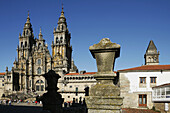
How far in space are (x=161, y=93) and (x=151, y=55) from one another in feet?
132

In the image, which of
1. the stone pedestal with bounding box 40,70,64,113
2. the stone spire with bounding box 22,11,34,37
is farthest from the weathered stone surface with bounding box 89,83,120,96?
the stone spire with bounding box 22,11,34,37

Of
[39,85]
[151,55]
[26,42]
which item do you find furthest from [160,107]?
[26,42]

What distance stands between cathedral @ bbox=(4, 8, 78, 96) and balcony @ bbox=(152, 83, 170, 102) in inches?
1441

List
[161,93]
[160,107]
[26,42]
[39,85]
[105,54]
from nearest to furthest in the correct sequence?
[105,54] < [161,93] < [160,107] < [39,85] < [26,42]

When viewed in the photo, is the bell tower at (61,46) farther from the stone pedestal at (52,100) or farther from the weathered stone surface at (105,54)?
the weathered stone surface at (105,54)

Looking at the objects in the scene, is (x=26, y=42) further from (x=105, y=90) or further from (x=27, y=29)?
(x=105, y=90)

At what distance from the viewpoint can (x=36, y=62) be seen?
61.9 metres

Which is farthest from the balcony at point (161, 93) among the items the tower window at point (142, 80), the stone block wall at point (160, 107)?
the tower window at point (142, 80)

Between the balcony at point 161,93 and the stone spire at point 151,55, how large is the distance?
37.6m

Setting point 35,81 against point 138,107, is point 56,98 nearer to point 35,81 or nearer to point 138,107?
point 138,107

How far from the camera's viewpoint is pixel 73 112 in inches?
402

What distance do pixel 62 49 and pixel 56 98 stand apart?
5288cm

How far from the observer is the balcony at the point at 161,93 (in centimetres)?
1833

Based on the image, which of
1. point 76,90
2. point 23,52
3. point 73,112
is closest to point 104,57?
point 73,112
